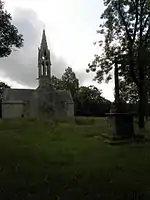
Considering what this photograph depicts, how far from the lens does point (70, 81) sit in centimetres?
9794

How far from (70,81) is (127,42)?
69.2 meters

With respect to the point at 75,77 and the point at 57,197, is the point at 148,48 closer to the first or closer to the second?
the point at 57,197

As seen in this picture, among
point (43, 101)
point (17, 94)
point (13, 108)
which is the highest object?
point (17, 94)

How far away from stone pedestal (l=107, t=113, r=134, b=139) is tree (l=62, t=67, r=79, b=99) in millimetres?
72377

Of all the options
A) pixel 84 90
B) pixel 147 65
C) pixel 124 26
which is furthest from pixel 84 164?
pixel 84 90

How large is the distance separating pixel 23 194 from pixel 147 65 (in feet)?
69.0

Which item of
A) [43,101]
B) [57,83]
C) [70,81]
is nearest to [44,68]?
[43,101]

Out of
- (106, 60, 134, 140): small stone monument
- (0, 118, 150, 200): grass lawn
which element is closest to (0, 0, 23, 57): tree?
(0, 118, 150, 200): grass lawn

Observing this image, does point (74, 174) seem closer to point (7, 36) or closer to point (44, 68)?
point (7, 36)

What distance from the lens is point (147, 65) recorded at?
27.8 meters

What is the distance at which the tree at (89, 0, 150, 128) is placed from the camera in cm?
2800

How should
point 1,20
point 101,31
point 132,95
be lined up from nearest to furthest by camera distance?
1. point 1,20
2. point 101,31
3. point 132,95

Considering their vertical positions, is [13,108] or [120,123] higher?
[13,108]

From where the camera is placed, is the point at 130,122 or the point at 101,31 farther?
the point at 101,31
